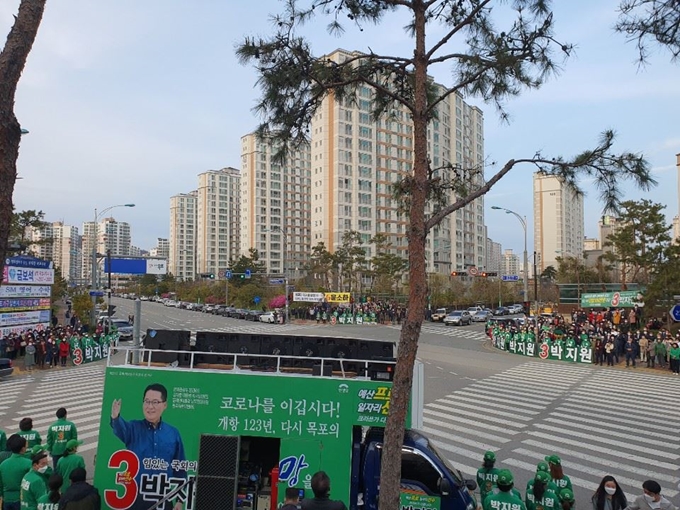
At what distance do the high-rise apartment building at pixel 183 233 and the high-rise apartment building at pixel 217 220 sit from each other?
7180mm

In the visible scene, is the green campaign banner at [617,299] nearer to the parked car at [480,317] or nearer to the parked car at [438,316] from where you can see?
the parked car at [480,317]

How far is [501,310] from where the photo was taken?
63625 mm

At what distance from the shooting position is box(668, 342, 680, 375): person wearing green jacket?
2310 cm

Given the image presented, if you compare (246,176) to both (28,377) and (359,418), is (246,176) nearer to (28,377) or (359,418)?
(28,377)

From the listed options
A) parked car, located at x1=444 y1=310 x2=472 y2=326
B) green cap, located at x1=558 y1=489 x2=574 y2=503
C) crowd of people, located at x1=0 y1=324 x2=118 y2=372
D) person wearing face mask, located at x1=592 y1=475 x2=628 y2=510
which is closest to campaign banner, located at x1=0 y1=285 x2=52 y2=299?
crowd of people, located at x1=0 y1=324 x2=118 y2=372

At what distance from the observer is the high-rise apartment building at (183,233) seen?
Answer: 6147 inches

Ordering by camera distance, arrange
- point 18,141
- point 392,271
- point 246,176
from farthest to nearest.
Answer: point 246,176 < point 392,271 < point 18,141

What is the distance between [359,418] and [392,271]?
5599 centimetres

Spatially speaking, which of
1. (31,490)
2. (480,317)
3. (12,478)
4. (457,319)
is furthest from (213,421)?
(480,317)

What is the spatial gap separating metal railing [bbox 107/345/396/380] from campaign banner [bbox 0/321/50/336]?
22523 millimetres

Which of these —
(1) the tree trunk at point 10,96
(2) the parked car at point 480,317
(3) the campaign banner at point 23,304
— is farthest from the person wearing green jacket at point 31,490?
(2) the parked car at point 480,317

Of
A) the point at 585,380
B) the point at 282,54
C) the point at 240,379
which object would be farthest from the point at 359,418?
the point at 585,380

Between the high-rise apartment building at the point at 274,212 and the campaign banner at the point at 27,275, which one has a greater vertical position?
the high-rise apartment building at the point at 274,212

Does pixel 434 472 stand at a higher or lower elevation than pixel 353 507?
higher
